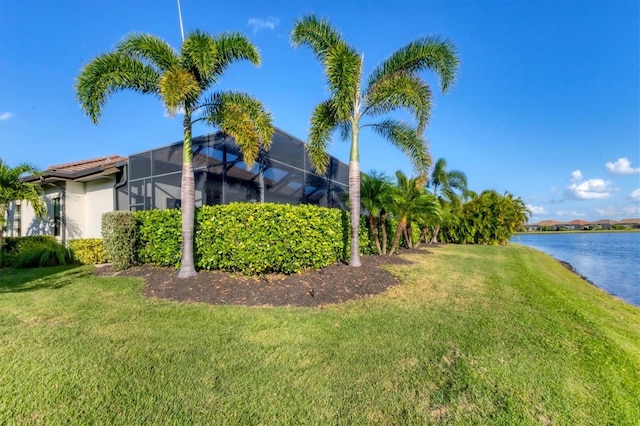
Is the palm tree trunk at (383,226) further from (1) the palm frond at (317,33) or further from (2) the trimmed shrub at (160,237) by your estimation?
(2) the trimmed shrub at (160,237)

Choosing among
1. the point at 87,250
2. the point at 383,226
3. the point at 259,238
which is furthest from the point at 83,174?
the point at 383,226

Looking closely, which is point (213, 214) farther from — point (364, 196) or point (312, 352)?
point (364, 196)

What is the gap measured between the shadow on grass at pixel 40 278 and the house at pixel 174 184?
301cm

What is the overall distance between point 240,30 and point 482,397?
318 inches

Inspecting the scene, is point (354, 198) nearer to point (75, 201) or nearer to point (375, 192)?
point (375, 192)

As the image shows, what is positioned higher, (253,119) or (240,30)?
(240,30)

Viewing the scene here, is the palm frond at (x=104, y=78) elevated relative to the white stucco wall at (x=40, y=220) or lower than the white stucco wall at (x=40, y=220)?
elevated

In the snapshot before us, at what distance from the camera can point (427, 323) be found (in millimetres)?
4461

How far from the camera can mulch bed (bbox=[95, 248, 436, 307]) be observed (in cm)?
560

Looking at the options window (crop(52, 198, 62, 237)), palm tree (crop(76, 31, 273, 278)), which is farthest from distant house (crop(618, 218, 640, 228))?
window (crop(52, 198, 62, 237))

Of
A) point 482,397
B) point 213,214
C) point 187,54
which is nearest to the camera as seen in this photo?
point 482,397

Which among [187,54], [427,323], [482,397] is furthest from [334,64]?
[482,397]

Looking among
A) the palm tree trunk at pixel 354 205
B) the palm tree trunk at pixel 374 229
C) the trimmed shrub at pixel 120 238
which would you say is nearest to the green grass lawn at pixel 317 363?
the palm tree trunk at pixel 354 205

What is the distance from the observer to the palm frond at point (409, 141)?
8.88 meters
